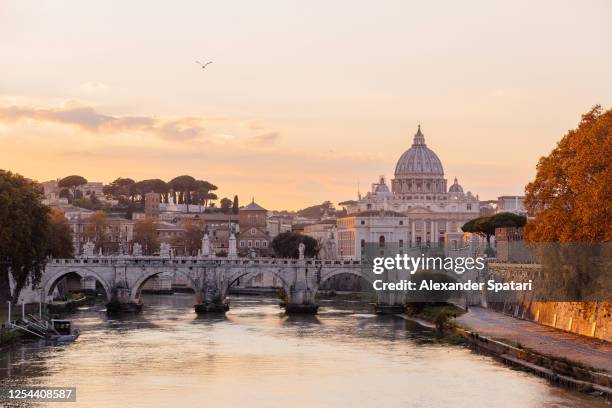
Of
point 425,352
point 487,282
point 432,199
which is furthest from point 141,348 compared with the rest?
point 432,199

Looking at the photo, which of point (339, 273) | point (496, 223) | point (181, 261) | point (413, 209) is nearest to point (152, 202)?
point (413, 209)

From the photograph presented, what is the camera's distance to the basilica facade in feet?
483

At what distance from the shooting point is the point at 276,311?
76.7 meters

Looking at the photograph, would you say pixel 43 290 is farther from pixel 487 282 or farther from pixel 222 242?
pixel 222 242

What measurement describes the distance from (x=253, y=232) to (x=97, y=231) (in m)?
25.2

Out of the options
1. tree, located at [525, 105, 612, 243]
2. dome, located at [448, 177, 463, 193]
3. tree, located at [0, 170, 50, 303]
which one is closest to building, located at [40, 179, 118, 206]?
dome, located at [448, 177, 463, 193]

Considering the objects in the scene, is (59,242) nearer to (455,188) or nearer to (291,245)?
(291,245)

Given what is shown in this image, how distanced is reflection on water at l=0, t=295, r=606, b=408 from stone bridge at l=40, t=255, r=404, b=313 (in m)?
12.2

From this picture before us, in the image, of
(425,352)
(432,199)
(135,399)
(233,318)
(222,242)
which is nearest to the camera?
(135,399)

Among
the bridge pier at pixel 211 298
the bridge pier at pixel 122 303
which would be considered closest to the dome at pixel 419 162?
the bridge pier at pixel 211 298

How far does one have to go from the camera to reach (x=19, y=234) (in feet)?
195

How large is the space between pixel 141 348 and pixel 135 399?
43.7 feet

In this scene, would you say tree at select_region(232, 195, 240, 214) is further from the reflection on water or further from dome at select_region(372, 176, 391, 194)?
the reflection on water

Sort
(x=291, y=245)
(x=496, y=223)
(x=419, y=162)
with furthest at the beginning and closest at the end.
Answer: (x=419, y=162) → (x=291, y=245) → (x=496, y=223)
